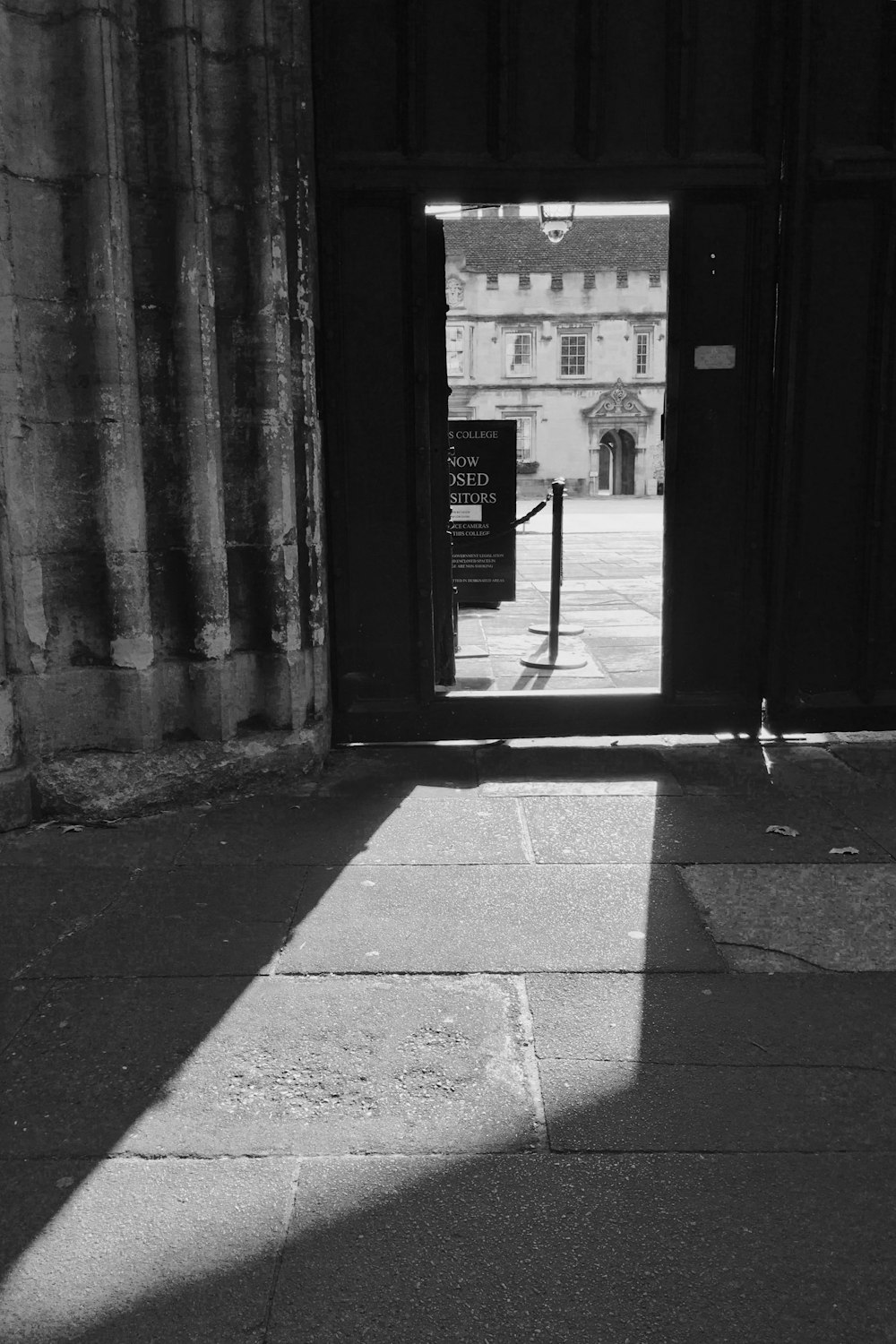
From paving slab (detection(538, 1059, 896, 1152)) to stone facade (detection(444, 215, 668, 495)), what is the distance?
57593 millimetres

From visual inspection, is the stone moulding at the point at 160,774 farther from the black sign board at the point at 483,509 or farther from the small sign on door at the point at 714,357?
the black sign board at the point at 483,509

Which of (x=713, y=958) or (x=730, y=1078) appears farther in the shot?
(x=713, y=958)

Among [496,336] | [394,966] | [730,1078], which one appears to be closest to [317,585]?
[394,966]

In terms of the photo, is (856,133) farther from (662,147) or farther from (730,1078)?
(730,1078)

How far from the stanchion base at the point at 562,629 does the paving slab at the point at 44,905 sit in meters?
5.31

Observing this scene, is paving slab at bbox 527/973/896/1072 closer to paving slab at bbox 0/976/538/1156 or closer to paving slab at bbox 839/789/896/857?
paving slab at bbox 0/976/538/1156

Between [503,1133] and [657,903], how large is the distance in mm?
1306

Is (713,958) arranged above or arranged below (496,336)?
below

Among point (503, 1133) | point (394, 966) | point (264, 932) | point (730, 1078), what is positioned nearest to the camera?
point (503, 1133)

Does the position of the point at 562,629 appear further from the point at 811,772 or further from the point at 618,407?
the point at 618,407

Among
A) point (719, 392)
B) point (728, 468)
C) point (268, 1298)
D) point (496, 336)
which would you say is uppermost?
point (496, 336)

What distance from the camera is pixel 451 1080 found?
7.93 ft

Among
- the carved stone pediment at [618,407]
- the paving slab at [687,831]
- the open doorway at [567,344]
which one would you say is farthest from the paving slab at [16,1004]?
the carved stone pediment at [618,407]

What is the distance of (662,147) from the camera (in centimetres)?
487
